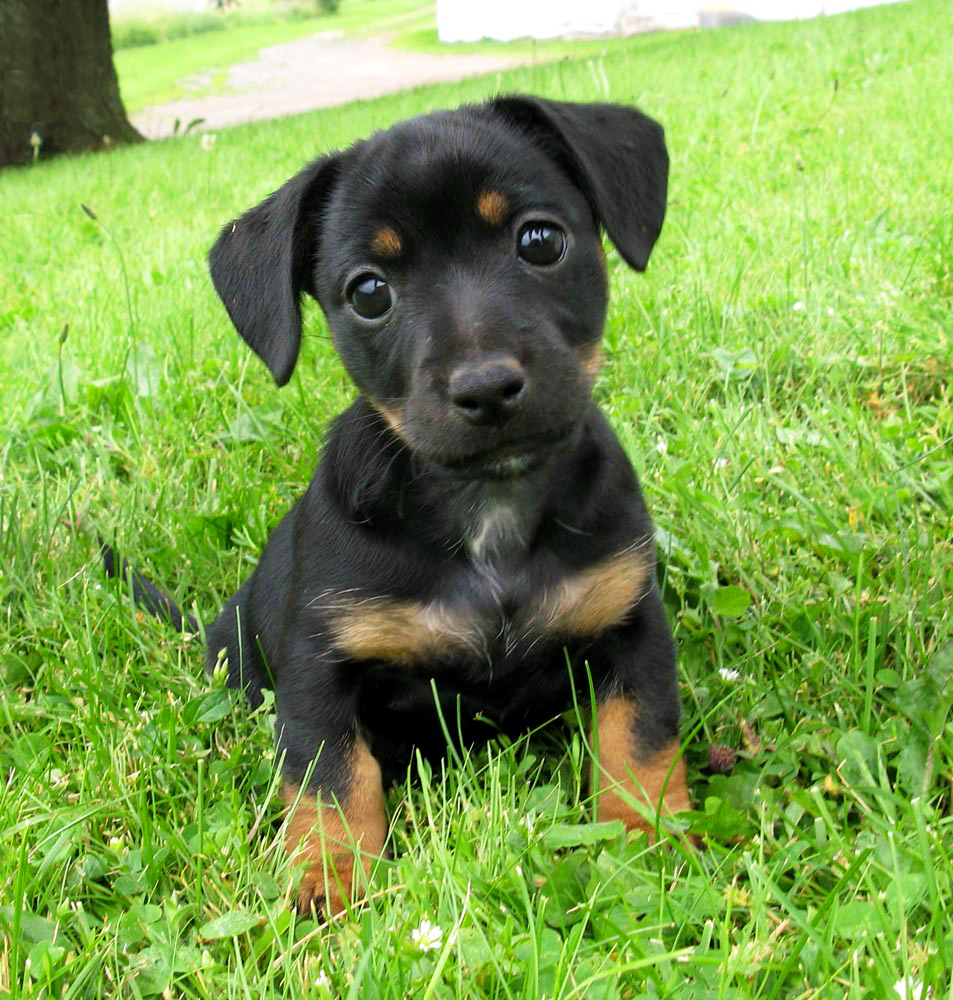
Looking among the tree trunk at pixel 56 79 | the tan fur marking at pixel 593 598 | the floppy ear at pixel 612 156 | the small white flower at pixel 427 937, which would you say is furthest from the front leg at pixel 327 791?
the tree trunk at pixel 56 79

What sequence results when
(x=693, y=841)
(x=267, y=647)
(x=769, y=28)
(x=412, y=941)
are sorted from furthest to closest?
(x=769, y=28) < (x=267, y=647) < (x=693, y=841) < (x=412, y=941)

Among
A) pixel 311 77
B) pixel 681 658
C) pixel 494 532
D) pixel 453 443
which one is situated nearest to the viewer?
pixel 453 443

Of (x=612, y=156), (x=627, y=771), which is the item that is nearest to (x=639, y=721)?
(x=627, y=771)

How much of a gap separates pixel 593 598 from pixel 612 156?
3.33ft

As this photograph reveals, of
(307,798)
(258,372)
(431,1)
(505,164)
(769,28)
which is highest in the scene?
(505,164)

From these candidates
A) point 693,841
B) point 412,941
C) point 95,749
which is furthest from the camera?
point 95,749

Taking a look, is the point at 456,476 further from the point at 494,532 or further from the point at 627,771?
the point at 627,771

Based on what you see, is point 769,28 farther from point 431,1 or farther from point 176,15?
point 176,15

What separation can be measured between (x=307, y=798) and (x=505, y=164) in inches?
57.2

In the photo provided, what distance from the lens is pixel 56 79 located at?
47.9ft

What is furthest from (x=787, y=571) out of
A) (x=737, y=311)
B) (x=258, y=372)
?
(x=258, y=372)

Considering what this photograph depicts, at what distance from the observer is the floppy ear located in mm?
2484

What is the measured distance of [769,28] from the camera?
15.3 metres

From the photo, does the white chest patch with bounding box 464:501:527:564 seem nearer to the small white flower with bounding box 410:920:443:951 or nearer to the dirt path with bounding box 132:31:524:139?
the small white flower with bounding box 410:920:443:951
